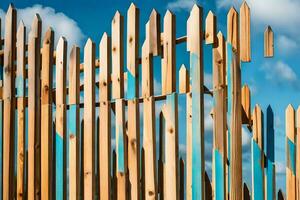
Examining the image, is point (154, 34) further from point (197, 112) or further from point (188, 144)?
point (188, 144)

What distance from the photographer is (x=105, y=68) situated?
4.54m

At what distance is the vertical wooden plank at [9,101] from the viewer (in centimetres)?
518

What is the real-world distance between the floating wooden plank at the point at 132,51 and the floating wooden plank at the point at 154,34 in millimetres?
106

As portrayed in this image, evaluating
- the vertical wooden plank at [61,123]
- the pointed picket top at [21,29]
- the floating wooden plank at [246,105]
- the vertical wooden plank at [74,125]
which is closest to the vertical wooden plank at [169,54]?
the vertical wooden plank at [74,125]

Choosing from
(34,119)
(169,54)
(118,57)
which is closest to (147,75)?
(169,54)

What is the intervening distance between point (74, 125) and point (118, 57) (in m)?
0.63

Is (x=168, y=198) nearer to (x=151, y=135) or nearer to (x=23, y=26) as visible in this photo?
(x=151, y=135)

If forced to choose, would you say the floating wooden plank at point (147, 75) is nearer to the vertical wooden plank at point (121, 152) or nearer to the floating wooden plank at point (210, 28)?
the vertical wooden plank at point (121, 152)

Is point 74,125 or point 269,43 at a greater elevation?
point 269,43

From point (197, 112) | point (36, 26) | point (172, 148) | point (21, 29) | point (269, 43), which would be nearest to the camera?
point (197, 112)

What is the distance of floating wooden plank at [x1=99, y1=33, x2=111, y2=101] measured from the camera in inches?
177

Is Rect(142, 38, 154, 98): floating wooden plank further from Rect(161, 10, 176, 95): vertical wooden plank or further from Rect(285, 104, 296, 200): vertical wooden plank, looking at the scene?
Rect(285, 104, 296, 200): vertical wooden plank

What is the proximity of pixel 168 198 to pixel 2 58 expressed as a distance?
2349mm

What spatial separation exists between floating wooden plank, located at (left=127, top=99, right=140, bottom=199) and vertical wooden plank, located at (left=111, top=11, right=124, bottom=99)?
6.8 inches
